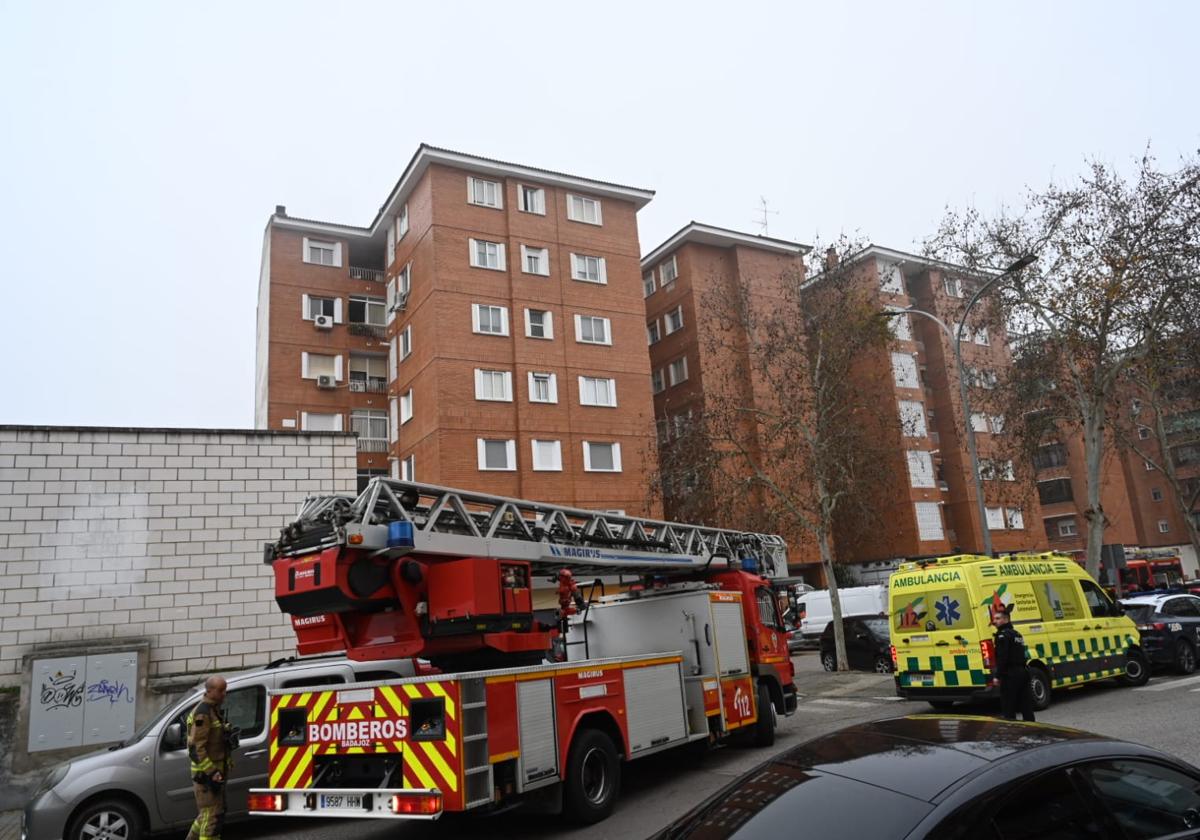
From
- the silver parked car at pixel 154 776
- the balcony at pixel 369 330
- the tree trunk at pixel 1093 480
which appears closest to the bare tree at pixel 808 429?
the tree trunk at pixel 1093 480

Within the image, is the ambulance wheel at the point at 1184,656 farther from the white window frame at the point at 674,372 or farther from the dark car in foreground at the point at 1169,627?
the white window frame at the point at 674,372

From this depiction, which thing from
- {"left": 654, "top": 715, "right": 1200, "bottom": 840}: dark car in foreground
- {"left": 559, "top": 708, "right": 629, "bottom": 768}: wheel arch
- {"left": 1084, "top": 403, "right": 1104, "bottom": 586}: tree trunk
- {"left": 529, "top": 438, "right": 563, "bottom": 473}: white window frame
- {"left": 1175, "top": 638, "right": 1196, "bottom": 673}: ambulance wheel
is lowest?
{"left": 1175, "top": 638, "right": 1196, "bottom": 673}: ambulance wheel

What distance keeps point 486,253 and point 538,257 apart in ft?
7.10

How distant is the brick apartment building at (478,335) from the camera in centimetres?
3095

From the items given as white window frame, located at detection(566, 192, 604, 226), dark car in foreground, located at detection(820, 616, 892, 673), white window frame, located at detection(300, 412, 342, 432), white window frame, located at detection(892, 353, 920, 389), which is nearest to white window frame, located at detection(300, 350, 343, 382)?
white window frame, located at detection(300, 412, 342, 432)

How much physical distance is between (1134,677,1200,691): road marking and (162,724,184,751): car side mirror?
15.1 metres

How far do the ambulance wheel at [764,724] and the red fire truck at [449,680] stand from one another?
172 cm

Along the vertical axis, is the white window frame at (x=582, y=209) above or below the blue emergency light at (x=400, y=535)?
above

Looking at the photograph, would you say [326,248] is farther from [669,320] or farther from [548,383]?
[669,320]

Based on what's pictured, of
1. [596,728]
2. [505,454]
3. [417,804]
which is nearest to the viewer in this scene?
[417,804]

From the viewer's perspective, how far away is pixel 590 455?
32344 mm

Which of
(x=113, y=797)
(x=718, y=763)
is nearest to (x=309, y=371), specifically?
(x=113, y=797)

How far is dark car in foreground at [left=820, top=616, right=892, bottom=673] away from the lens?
21281 millimetres

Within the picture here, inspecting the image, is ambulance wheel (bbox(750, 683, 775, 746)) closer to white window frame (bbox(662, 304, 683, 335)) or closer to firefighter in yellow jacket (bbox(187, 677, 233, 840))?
firefighter in yellow jacket (bbox(187, 677, 233, 840))
